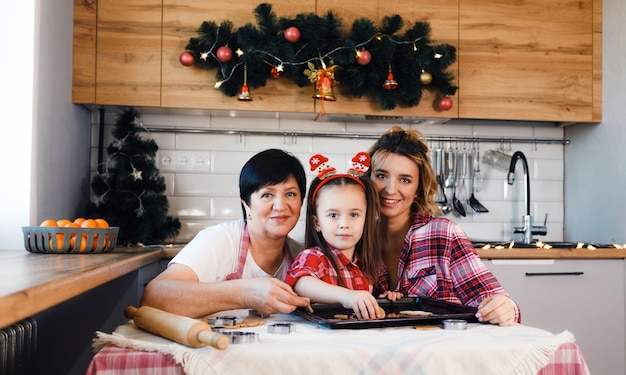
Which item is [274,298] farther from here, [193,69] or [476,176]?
[476,176]

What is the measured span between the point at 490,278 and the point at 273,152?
709 millimetres

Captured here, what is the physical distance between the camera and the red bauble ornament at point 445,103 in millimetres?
3074

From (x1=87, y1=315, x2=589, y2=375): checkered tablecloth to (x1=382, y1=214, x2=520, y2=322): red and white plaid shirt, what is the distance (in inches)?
22.5

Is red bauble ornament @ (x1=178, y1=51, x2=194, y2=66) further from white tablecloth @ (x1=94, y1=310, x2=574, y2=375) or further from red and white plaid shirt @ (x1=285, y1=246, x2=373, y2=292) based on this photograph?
white tablecloth @ (x1=94, y1=310, x2=574, y2=375)

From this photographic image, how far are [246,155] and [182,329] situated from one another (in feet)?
7.61

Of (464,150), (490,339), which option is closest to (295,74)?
(464,150)

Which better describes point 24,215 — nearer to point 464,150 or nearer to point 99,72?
point 99,72

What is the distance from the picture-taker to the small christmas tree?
Answer: 9.64 ft

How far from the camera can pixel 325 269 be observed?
1691 mm

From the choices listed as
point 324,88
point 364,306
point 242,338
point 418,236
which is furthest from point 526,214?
point 242,338

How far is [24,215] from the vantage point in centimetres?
246

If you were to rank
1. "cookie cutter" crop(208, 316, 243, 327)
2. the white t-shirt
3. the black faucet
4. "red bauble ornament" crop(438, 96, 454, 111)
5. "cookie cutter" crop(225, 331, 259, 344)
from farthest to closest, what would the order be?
the black faucet
"red bauble ornament" crop(438, 96, 454, 111)
the white t-shirt
"cookie cutter" crop(208, 316, 243, 327)
"cookie cutter" crop(225, 331, 259, 344)

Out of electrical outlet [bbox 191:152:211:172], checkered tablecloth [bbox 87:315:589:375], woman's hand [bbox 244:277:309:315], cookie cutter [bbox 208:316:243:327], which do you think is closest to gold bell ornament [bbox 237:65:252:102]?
electrical outlet [bbox 191:152:211:172]

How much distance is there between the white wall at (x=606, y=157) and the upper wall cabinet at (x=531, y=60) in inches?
2.6
